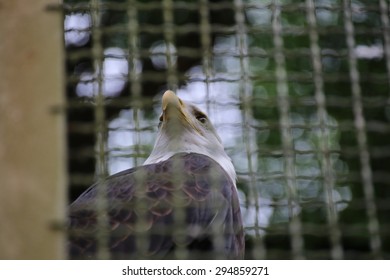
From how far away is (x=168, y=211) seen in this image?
2295 mm

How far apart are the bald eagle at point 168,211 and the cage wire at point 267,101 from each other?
3.0 inches

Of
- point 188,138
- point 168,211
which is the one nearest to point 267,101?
point 168,211

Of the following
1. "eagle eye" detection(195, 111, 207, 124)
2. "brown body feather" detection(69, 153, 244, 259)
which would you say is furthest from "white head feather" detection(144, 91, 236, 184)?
"brown body feather" detection(69, 153, 244, 259)

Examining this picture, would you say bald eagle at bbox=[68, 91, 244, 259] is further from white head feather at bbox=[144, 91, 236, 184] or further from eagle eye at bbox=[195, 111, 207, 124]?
eagle eye at bbox=[195, 111, 207, 124]

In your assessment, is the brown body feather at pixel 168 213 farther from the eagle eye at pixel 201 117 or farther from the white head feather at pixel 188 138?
the eagle eye at pixel 201 117

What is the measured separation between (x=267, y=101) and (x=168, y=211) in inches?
25.7

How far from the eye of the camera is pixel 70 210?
238 cm

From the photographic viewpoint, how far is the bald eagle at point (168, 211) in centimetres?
209

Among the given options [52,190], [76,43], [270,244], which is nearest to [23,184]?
[52,190]

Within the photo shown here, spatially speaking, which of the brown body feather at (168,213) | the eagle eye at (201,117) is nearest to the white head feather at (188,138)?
the eagle eye at (201,117)

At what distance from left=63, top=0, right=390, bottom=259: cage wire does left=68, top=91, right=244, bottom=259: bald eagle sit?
75 millimetres

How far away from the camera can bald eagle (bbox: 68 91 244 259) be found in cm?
209

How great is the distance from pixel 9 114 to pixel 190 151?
1.87 meters

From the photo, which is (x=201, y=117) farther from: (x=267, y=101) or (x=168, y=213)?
(x=267, y=101)
